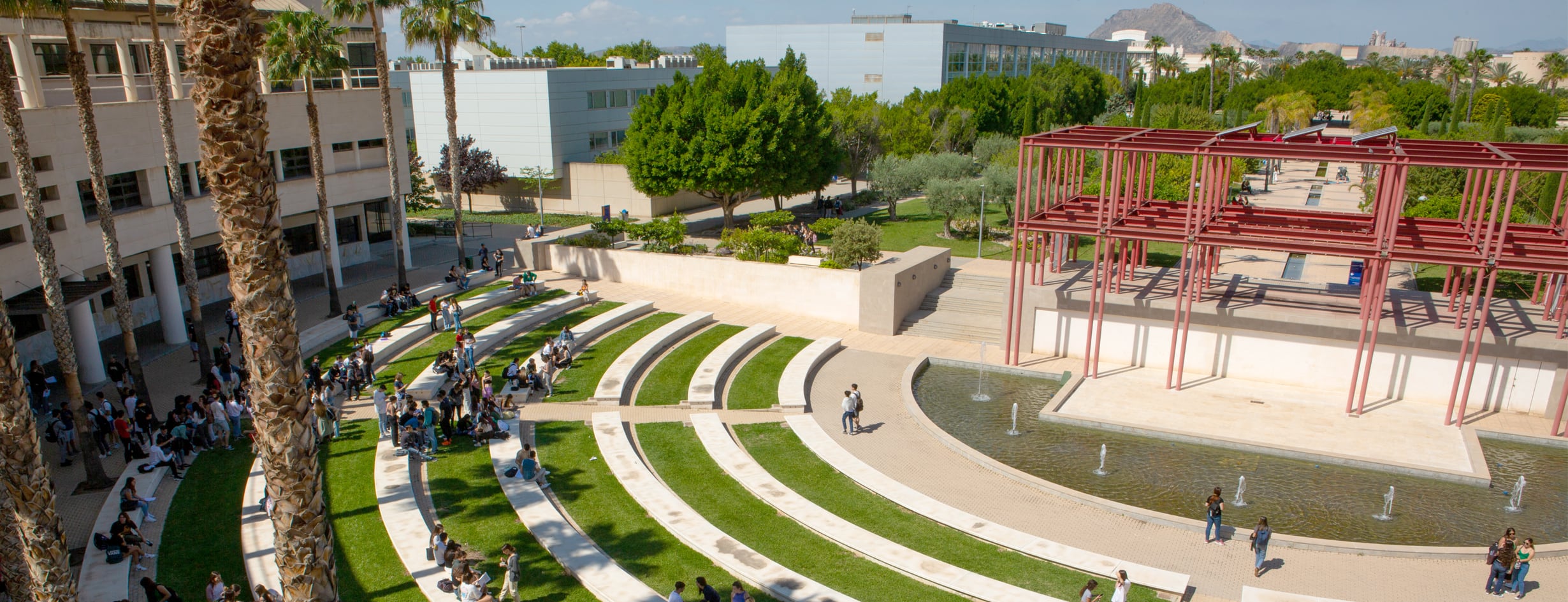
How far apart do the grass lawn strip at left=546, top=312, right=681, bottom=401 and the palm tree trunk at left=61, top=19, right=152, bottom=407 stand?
9968 millimetres

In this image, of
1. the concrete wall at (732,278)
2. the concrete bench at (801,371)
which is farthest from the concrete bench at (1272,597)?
the concrete wall at (732,278)

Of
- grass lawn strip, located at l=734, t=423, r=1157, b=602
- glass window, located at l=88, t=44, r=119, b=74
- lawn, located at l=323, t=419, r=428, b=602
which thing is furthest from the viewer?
glass window, located at l=88, t=44, r=119, b=74

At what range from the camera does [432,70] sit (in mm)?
68938

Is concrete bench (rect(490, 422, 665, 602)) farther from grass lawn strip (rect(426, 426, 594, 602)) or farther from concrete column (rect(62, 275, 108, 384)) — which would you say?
concrete column (rect(62, 275, 108, 384))

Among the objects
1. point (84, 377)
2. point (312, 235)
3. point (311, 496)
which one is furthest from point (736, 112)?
point (311, 496)

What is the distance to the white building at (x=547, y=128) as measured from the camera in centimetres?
6125

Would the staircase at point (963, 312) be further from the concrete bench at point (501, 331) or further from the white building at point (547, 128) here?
the white building at point (547, 128)

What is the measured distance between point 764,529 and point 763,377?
10463mm

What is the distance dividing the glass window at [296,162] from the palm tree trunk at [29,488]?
2796 centimetres

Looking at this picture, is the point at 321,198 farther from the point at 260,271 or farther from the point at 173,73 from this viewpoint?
the point at 260,271

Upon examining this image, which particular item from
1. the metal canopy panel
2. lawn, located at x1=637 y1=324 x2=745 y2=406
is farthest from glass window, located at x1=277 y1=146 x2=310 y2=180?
lawn, located at x1=637 y1=324 x2=745 y2=406

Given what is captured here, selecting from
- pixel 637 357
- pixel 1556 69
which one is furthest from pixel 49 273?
pixel 1556 69

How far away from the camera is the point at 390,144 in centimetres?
3638

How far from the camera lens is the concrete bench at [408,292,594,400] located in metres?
25.9
